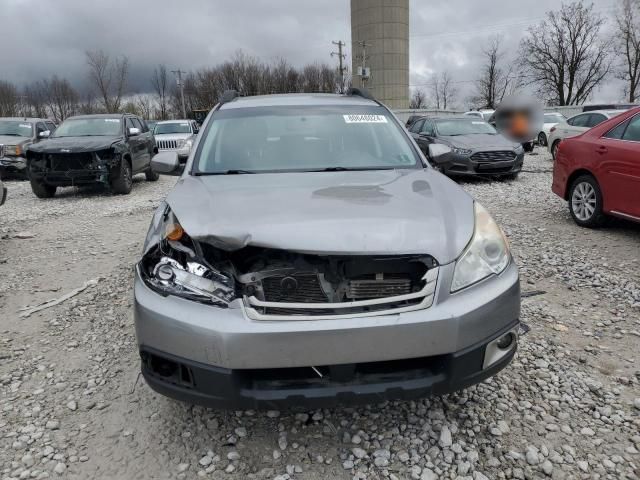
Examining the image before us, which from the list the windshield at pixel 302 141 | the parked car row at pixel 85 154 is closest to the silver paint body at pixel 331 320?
the windshield at pixel 302 141

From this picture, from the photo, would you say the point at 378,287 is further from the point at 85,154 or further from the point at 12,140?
the point at 12,140

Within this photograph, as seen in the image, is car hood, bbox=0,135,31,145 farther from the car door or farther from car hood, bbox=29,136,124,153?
the car door

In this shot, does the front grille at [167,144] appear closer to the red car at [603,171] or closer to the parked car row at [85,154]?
the parked car row at [85,154]

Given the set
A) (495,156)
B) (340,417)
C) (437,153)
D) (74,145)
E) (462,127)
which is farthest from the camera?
(462,127)

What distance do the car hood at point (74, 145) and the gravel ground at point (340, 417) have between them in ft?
19.3

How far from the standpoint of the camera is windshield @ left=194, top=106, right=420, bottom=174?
Result: 10.7 ft

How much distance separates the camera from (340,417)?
2477 millimetres

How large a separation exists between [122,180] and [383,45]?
170 ft

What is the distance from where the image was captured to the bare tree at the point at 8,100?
174 feet

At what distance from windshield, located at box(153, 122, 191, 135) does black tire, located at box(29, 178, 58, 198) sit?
26.1ft

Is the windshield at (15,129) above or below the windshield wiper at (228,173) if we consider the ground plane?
above

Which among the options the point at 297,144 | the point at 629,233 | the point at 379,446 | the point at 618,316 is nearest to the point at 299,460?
the point at 379,446

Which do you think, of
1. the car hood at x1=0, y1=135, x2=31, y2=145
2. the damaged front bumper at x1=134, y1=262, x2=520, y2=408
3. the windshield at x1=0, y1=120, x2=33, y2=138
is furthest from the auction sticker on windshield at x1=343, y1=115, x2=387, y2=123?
the windshield at x1=0, y1=120, x2=33, y2=138

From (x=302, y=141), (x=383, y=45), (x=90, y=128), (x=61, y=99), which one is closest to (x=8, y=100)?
(x=61, y=99)
